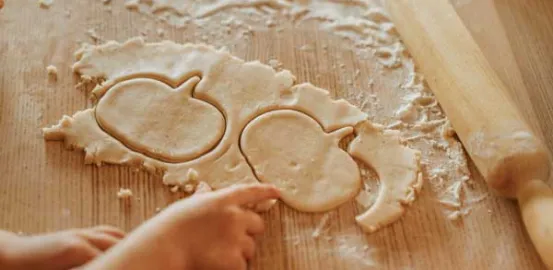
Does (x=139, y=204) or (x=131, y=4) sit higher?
(x=131, y=4)

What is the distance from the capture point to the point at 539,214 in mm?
912

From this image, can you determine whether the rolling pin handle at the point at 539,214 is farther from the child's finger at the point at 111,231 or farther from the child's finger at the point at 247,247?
the child's finger at the point at 111,231

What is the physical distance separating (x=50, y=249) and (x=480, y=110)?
651 millimetres

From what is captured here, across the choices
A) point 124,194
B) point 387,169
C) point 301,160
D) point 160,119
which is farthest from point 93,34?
point 387,169

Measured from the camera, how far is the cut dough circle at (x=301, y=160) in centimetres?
97

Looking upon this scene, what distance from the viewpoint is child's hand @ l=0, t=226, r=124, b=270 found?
817mm

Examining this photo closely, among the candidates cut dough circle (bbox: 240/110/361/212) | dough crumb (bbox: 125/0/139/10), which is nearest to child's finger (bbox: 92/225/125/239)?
cut dough circle (bbox: 240/110/361/212)

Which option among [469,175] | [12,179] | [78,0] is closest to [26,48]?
[78,0]

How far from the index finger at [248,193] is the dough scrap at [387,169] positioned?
0.45ft

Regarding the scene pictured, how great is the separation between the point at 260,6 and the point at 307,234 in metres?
0.48

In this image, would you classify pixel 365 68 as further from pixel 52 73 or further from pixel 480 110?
pixel 52 73

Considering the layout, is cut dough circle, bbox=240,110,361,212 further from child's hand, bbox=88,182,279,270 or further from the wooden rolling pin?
the wooden rolling pin

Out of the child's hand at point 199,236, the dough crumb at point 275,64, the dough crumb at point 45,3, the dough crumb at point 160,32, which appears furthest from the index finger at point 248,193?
the dough crumb at point 45,3

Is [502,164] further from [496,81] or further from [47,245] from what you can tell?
[47,245]
